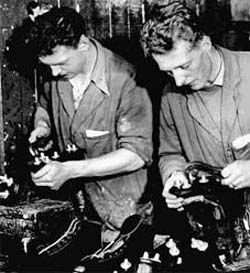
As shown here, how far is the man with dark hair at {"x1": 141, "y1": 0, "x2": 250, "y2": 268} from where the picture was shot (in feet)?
5.19

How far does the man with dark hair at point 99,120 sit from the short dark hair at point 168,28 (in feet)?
0.59

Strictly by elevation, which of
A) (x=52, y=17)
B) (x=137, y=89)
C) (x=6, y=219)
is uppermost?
(x=52, y=17)

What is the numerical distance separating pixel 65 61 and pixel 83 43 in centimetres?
6

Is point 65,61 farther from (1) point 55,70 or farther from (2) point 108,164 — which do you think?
(2) point 108,164

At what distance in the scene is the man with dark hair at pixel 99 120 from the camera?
1.74 m

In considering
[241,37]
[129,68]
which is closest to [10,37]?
[129,68]

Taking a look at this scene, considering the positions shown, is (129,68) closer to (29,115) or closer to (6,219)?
(29,115)

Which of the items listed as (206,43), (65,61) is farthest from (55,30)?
(206,43)

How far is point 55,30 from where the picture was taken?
168 centimetres

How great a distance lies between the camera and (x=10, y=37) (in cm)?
183

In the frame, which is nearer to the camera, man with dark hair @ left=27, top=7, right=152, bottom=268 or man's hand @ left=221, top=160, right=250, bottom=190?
man's hand @ left=221, top=160, right=250, bottom=190

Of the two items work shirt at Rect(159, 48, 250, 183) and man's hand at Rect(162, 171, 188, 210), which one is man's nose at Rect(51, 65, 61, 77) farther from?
man's hand at Rect(162, 171, 188, 210)

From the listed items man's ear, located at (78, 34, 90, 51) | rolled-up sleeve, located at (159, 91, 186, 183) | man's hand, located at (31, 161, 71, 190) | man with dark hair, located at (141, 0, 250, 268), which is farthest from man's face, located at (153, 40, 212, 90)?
man's hand, located at (31, 161, 71, 190)

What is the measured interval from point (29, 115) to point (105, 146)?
0.22 meters
